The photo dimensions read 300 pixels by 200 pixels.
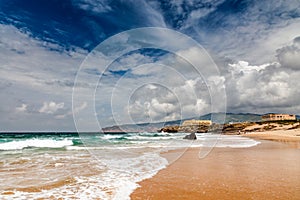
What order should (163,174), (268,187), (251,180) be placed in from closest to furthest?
(268,187)
(251,180)
(163,174)

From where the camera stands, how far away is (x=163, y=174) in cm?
879

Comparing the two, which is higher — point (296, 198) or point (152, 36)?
point (152, 36)

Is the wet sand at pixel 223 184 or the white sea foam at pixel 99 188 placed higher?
the wet sand at pixel 223 184

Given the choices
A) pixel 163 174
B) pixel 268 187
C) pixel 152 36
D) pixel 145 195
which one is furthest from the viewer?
pixel 152 36

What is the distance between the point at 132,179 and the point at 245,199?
12.7 ft

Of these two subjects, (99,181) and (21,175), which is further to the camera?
(21,175)

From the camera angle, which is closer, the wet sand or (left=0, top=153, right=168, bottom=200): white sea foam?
the wet sand

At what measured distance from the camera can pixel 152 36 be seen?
15742 millimetres

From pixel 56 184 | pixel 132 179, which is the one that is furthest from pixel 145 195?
pixel 56 184

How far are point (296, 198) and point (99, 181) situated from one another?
5.66 meters

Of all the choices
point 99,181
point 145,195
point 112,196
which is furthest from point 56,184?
point 145,195

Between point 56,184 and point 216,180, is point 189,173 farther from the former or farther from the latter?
point 56,184

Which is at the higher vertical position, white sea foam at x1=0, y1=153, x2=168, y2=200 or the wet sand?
the wet sand

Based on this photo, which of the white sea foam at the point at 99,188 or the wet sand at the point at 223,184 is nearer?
the wet sand at the point at 223,184
